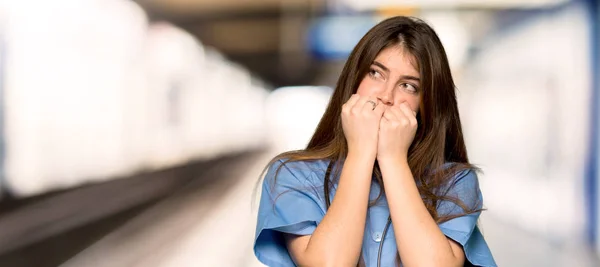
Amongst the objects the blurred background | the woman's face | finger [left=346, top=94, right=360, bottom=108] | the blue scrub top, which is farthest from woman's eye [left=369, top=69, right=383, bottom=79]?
the blurred background

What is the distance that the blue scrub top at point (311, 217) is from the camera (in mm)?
1715

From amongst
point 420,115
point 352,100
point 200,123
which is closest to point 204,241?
point 420,115

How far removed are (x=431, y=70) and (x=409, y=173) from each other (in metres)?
0.25

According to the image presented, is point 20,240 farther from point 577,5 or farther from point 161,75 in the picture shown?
point 577,5

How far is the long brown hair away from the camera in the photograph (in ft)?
5.97

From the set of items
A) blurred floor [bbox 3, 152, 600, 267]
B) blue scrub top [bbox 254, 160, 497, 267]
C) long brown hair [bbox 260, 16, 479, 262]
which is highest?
long brown hair [bbox 260, 16, 479, 262]

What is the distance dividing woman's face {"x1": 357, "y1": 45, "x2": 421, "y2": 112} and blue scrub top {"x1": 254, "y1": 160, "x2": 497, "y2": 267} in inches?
7.7

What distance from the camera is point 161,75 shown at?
29.4ft

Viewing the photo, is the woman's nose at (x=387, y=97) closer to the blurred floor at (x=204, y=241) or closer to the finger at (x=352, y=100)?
the finger at (x=352, y=100)

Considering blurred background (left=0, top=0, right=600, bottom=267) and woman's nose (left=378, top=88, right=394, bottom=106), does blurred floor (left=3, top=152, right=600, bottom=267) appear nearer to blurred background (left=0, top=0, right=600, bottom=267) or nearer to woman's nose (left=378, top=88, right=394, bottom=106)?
blurred background (left=0, top=0, right=600, bottom=267)

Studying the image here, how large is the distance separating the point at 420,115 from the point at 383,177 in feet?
0.83

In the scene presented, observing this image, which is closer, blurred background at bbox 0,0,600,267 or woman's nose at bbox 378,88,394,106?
woman's nose at bbox 378,88,394,106

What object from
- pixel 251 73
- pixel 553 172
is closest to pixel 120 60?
pixel 553 172

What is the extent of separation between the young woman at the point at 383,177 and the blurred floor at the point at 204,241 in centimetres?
299
